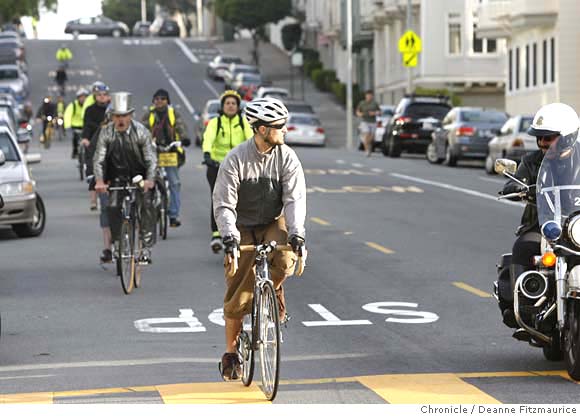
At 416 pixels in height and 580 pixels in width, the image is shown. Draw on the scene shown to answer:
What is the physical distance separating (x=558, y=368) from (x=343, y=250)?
9140mm

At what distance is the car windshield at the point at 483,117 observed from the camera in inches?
1636

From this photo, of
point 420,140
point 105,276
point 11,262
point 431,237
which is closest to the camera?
point 105,276

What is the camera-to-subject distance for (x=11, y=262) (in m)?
19.3

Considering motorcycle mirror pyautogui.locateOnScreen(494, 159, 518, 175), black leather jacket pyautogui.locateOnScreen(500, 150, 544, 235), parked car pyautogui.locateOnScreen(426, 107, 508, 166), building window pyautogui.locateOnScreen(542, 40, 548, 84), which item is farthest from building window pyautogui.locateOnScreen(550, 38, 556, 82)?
motorcycle mirror pyautogui.locateOnScreen(494, 159, 518, 175)

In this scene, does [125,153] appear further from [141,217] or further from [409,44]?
[409,44]

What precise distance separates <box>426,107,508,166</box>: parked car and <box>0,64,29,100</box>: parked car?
114ft

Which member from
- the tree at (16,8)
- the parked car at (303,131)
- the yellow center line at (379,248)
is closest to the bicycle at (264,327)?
the yellow center line at (379,248)

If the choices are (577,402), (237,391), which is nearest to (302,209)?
(237,391)

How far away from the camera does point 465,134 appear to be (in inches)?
1599

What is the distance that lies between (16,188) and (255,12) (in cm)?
7996

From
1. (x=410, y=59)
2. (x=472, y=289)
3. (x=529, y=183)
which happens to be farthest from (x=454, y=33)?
(x=529, y=183)

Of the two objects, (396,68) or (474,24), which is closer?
(474,24)

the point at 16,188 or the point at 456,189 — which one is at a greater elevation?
the point at 16,188

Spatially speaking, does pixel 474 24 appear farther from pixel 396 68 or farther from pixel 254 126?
pixel 254 126
